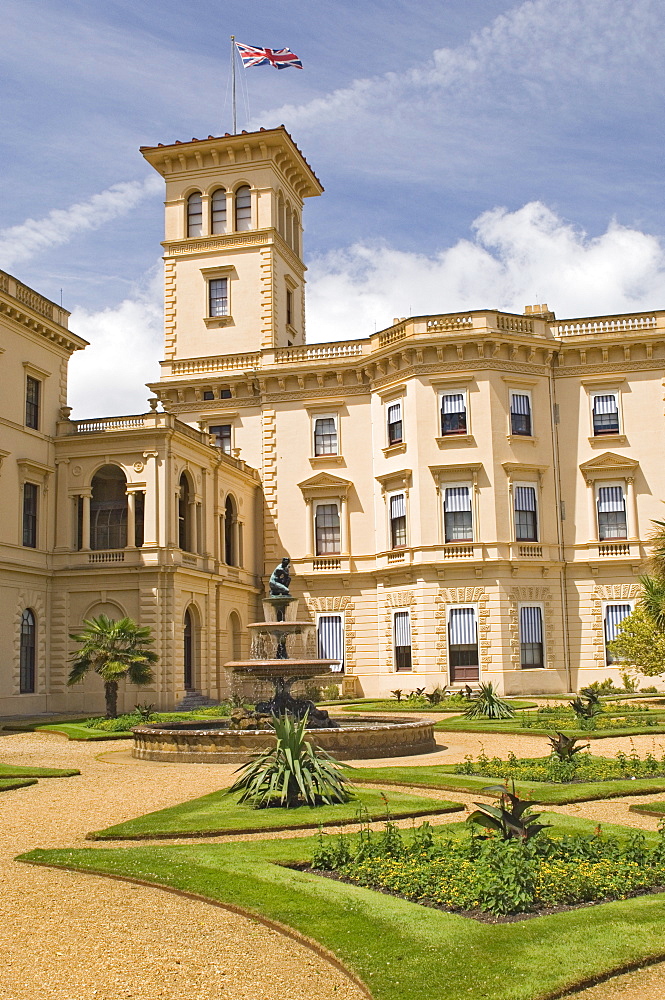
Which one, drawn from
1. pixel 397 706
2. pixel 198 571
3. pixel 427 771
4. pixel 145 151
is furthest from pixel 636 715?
pixel 145 151

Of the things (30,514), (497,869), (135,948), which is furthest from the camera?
(30,514)

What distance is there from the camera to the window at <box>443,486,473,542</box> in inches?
1571

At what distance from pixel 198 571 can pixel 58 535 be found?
5.43 m

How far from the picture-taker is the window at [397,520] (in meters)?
41.1

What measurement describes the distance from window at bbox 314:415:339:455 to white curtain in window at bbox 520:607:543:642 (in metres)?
10.9

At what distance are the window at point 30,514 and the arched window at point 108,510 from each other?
9.25ft

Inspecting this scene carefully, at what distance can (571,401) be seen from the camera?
41469mm

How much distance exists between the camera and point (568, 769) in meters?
15.7

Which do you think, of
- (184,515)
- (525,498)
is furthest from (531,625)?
(184,515)

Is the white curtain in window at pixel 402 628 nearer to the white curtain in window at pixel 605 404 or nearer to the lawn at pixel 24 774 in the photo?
the white curtain in window at pixel 605 404

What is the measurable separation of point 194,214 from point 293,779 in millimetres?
39932

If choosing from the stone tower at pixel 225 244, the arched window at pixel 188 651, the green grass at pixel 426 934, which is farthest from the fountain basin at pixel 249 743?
the stone tower at pixel 225 244

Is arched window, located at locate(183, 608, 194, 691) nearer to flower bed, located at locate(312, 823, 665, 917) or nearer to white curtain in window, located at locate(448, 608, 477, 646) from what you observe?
white curtain in window, located at locate(448, 608, 477, 646)

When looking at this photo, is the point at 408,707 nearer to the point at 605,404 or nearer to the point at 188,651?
the point at 188,651
